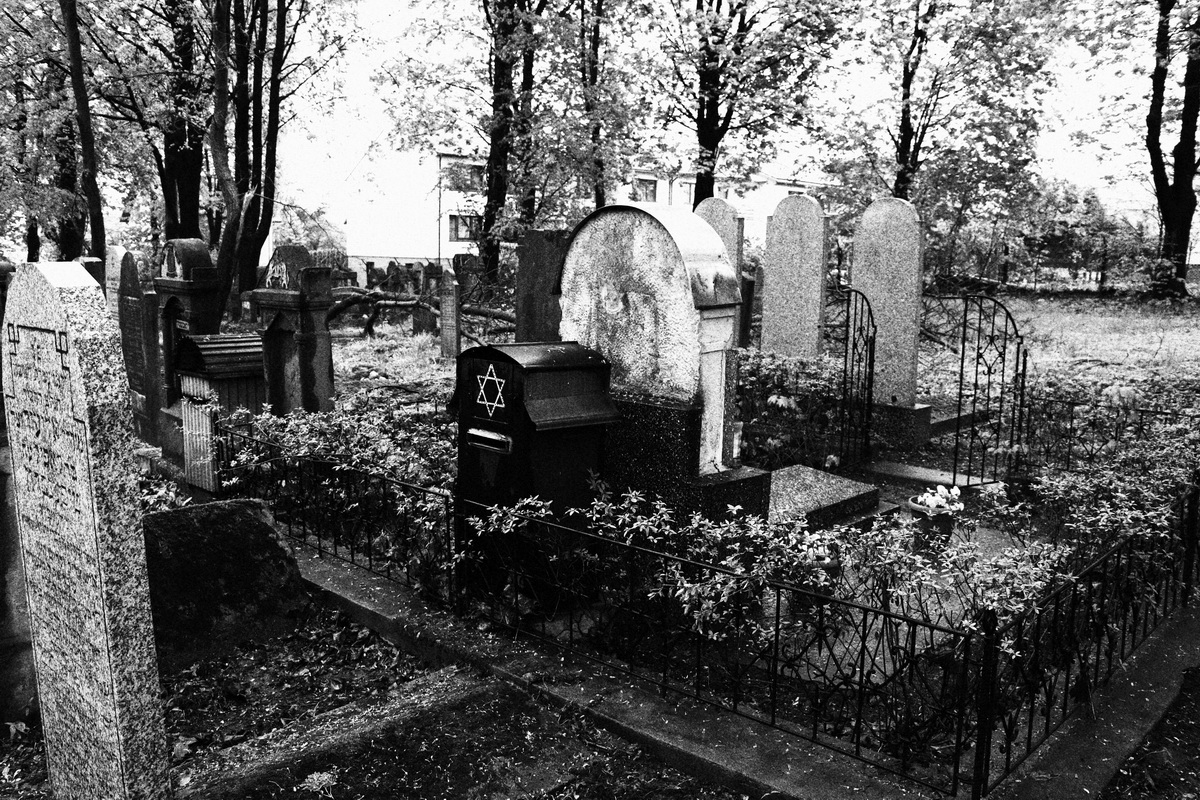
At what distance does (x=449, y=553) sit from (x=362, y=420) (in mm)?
2671

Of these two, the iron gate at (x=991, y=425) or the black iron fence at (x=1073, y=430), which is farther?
the iron gate at (x=991, y=425)

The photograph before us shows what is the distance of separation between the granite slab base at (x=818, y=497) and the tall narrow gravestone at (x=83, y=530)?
4.16 metres

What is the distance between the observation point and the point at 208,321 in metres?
9.71

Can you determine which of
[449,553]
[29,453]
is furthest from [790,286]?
[29,453]

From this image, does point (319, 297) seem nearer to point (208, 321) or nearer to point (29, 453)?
point (208, 321)

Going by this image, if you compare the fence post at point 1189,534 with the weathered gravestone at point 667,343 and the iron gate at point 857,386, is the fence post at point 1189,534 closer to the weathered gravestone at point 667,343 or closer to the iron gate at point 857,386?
the weathered gravestone at point 667,343

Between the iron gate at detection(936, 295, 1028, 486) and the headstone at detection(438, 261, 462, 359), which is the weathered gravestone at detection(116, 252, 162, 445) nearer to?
the headstone at detection(438, 261, 462, 359)

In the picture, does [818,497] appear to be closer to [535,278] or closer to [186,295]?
[535,278]

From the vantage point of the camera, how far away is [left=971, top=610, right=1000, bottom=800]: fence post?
10.5 feet

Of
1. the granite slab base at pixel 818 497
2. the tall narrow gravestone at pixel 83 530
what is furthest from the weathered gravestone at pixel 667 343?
the tall narrow gravestone at pixel 83 530

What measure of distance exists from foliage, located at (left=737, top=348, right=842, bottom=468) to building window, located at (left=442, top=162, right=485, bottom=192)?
1189 centimetres

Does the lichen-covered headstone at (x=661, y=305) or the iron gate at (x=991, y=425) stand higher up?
the lichen-covered headstone at (x=661, y=305)

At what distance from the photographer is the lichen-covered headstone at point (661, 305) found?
16.4 feet

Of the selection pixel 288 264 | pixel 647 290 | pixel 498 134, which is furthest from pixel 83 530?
pixel 498 134
